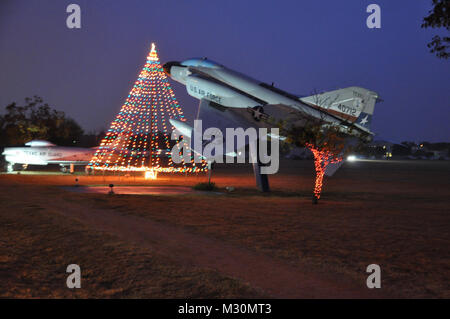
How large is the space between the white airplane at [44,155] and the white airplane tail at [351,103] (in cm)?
3184

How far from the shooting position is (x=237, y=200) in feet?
69.6

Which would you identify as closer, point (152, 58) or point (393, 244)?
point (393, 244)

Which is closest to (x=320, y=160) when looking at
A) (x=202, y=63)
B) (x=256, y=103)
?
(x=256, y=103)

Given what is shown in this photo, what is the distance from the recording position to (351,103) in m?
24.0

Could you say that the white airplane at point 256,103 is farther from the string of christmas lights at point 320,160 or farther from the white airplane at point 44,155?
the white airplane at point 44,155

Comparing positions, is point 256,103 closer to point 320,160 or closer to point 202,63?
point 202,63

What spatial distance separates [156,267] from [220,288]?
1929 millimetres

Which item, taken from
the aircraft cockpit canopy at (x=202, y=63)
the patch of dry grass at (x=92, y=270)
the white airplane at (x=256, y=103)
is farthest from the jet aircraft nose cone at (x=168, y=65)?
the patch of dry grass at (x=92, y=270)

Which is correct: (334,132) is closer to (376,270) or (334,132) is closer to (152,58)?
(376,270)

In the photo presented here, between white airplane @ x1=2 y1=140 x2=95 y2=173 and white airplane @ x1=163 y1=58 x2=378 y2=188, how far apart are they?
22045 mm

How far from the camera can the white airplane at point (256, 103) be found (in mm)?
23844

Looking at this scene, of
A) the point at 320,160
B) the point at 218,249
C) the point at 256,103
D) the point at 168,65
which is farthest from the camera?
the point at 168,65

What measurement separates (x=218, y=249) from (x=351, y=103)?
16768mm
